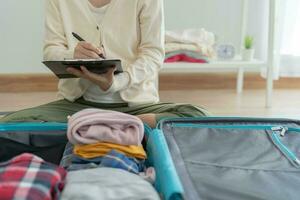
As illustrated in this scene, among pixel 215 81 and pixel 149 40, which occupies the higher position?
pixel 149 40

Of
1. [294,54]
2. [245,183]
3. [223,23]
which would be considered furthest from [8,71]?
[245,183]

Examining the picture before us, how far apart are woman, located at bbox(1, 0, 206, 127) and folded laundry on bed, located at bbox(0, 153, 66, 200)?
0.49 m

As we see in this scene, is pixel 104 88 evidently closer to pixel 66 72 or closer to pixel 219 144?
pixel 66 72

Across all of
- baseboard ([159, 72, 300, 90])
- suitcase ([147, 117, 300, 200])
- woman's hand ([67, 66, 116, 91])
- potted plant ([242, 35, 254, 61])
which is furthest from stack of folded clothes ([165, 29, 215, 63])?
suitcase ([147, 117, 300, 200])

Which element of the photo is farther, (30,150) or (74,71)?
(74,71)

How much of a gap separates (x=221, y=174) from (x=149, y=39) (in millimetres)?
580

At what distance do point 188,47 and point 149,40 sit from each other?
72 cm

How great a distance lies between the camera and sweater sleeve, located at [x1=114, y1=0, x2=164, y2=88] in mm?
1066

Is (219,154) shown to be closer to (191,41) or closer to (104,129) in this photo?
(104,129)

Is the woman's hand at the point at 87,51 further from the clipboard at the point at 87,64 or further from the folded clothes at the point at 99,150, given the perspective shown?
the folded clothes at the point at 99,150

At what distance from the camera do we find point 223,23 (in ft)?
6.73

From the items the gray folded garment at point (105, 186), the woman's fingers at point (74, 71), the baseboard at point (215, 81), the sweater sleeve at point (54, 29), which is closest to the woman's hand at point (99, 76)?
the woman's fingers at point (74, 71)

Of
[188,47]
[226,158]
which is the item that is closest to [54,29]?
[226,158]

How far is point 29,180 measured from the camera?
19.5 inches
